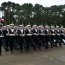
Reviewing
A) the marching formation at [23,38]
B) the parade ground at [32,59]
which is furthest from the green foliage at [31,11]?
the parade ground at [32,59]

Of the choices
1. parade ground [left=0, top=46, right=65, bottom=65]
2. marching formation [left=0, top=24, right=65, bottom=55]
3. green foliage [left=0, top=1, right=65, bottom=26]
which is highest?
green foliage [left=0, top=1, right=65, bottom=26]

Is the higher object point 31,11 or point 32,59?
point 31,11

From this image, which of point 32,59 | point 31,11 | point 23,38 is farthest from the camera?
point 31,11

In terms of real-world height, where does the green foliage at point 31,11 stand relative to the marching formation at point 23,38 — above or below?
above

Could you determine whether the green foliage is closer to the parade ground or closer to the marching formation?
the marching formation

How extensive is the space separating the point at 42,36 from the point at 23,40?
294 cm

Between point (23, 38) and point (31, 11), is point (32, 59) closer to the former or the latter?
point (23, 38)

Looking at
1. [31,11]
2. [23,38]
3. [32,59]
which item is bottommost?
[32,59]

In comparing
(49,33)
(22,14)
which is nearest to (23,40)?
(49,33)

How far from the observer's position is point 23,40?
1691cm

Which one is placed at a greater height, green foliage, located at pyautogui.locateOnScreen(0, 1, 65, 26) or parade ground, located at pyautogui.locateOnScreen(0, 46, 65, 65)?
green foliage, located at pyautogui.locateOnScreen(0, 1, 65, 26)

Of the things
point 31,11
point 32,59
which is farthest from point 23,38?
point 31,11

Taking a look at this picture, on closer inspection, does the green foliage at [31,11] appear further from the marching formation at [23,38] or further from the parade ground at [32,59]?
the parade ground at [32,59]

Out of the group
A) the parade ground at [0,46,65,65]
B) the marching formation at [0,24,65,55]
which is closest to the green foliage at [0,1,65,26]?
the marching formation at [0,24,65,55]
